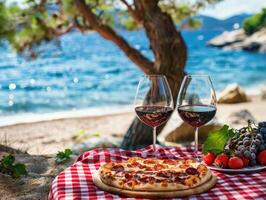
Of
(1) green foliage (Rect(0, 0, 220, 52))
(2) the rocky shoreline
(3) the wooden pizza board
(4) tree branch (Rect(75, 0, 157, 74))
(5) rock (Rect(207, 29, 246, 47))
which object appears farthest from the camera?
(5) rock (Rect(207, 29, 246, 47))

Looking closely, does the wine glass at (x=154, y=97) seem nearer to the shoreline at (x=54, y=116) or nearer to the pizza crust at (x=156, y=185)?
the pizza crust at (x=156, y=185)

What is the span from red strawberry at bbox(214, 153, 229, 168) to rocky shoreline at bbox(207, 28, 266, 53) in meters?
25.9

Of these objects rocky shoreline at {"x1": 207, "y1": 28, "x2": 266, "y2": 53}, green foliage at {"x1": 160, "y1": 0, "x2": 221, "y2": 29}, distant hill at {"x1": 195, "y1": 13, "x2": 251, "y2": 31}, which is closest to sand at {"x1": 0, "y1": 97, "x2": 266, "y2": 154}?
green foliage at {"x1": 160, "y1": 0, "x2": 221, "y2": 29}

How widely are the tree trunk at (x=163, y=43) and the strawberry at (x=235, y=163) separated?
10.6 ft

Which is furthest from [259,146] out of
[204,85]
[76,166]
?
[76,166]

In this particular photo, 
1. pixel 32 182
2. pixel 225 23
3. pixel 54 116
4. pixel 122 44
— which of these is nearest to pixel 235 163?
pixel 32 182

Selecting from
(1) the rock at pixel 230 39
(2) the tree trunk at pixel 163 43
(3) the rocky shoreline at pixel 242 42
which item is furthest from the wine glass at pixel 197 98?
(1) the rock at pixel 230 39

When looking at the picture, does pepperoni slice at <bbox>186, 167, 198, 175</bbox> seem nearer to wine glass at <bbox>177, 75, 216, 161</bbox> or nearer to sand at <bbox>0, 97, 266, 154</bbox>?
wine glass at <bbox>177, 75, 216, 161</bbox>

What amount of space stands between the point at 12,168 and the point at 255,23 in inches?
1039

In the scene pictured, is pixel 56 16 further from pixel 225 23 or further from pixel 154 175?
pixel 225 23

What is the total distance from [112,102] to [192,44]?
22663 millimetres

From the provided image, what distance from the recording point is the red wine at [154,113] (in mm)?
1461

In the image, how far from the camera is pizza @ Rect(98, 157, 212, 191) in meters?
1.21

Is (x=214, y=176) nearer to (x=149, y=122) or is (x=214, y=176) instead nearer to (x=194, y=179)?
(x=194, y=179)
